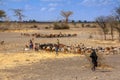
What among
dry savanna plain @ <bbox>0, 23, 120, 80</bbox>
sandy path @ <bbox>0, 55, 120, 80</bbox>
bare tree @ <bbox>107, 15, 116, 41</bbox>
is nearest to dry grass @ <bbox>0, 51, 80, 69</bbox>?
dry savanna plain @ <bbox>0, 23, 120, 80</bbox>

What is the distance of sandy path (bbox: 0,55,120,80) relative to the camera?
69.5 feet

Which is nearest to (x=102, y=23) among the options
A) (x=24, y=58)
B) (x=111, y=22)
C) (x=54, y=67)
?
(x=111, y=22)

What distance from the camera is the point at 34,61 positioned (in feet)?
94.1

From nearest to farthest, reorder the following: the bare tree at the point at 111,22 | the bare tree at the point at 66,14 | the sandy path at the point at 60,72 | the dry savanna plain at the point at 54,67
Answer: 1. the sandy path at the point at 60,72
2. the dry savanna plain at the point at 54,67
3. the bare tree at the point at 111,22
4. the bare tree at the point at 66,14

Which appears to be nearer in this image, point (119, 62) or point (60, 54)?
point (119, 62)

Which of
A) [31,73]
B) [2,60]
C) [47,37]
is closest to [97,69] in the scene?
[31,73]

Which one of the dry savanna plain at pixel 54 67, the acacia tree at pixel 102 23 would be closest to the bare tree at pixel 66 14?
the acacia tree at pixel 102 23

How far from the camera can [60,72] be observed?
23.2 meters

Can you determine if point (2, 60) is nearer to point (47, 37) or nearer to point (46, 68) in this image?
point (46, 68)

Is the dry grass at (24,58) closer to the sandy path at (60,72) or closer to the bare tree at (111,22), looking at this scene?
the sandy path at (60,72)

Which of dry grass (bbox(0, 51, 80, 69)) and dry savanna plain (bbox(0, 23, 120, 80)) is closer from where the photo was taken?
dry savanna plain (bbox(0, 23, 120, 80))

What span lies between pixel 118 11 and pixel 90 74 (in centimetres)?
2894

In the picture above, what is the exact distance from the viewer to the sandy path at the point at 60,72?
21.2m

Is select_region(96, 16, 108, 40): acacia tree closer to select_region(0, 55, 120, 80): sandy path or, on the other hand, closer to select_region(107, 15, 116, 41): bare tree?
select_region(107, 15, 116, 41): bare tree
